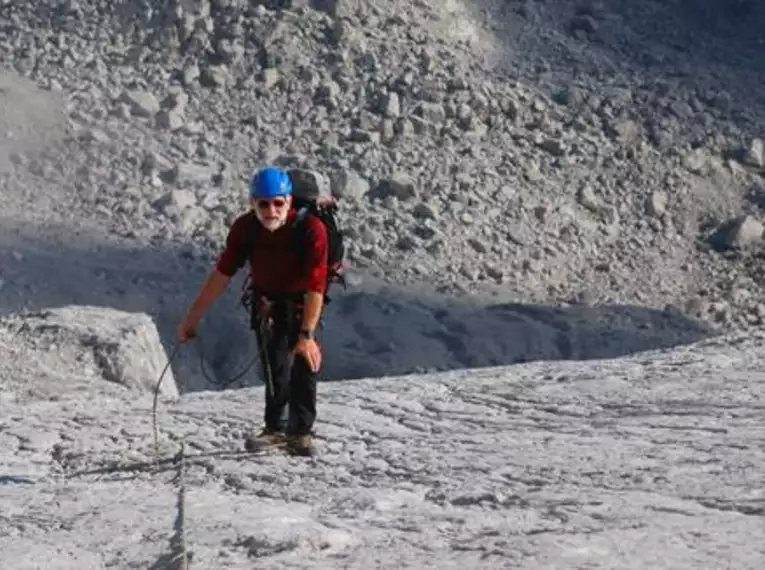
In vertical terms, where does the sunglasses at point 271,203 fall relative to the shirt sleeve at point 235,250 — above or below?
above

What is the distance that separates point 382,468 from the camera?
7.23m

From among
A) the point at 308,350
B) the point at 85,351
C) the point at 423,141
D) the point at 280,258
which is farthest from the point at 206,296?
the point at 423,141

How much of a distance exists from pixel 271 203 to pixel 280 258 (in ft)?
1.02

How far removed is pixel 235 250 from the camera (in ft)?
23.9

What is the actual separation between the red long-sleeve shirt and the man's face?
0.05 m

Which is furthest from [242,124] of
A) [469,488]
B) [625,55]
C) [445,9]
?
[469,488]

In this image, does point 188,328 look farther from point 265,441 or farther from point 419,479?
point 419,479

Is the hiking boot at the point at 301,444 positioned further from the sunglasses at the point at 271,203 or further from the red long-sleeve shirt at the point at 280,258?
the sunglasses at the point at 271,203

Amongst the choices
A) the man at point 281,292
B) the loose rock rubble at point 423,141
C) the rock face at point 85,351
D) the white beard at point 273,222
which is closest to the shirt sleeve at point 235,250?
the man at point 281,292

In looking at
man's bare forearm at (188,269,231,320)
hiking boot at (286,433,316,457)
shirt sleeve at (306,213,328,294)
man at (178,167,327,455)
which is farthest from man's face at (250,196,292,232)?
hiking boot at (286,433,316,457)

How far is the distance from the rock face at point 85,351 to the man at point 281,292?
346 cm

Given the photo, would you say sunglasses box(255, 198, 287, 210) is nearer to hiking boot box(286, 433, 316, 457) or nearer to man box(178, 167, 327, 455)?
man box(178, 167, 327, 455)

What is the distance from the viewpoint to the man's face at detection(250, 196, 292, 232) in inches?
274

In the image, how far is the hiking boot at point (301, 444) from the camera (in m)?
7.48
